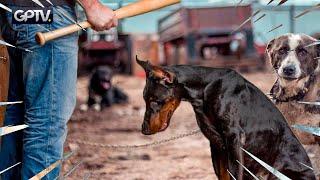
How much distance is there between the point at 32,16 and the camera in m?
2.79

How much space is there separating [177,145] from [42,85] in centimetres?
369

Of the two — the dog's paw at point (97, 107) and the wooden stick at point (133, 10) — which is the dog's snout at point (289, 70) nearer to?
the wooden stick at point (133, 10)

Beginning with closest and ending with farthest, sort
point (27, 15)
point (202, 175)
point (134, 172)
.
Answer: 1. point (27, 15)
2. point (202, 175)
3. point (134, 172)

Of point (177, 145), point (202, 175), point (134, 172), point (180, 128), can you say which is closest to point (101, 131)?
point (180, 128)

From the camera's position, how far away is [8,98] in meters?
2.98

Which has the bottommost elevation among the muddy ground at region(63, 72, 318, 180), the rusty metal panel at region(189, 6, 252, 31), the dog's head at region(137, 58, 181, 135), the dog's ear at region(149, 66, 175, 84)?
the muddy ground at region(63, 72, 318, 180)

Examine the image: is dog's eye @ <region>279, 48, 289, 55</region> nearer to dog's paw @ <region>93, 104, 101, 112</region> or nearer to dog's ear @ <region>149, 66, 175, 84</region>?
dog's ear @ <region>149, 66, 175, 84</region>

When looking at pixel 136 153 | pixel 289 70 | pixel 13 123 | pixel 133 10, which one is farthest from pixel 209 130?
pixel 136 153

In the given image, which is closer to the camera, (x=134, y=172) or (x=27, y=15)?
(x=27, y=15)

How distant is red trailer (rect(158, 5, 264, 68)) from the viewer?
5489mm

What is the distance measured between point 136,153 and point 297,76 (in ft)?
10.3

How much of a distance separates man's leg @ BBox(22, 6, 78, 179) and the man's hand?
16 cm

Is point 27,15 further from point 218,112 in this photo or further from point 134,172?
point 134,172

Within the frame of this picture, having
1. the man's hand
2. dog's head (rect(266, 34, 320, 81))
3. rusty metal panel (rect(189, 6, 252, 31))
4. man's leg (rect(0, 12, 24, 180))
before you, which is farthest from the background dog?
man's leg (rect(0, 12, 24, 180))
